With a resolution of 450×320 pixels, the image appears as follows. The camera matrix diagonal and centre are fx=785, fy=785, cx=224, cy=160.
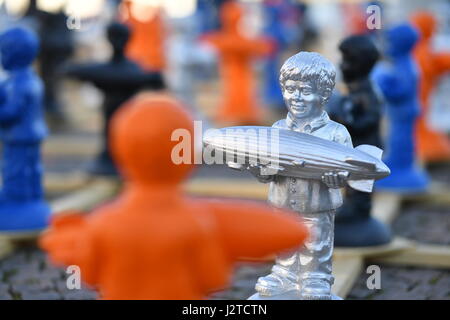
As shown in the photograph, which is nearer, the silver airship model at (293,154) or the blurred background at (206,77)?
the silver airship model at (293,154)

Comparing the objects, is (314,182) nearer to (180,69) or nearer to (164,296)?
(164,296)

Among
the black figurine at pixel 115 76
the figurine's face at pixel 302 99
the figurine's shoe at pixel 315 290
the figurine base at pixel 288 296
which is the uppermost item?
the black figurine at pixel 115 76

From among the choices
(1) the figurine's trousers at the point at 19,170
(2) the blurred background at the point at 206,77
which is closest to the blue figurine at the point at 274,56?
(2) the blurred background at the point at 206,77

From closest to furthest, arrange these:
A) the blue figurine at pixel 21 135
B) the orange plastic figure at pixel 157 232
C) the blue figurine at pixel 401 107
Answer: the orange plastic figure at pixel 157 232, the blue figurine at pixel 21 135, the blue figurine at pixel 401 107

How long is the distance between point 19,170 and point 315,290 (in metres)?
2.80

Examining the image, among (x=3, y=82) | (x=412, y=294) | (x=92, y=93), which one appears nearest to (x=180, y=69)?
(x=92, y=93)

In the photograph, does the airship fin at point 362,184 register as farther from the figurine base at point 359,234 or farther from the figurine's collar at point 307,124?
the figurine base at point 359,234

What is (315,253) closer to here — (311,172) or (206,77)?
(311,172)

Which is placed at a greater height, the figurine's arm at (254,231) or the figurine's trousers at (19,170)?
the figurine's trousers at (19,170)

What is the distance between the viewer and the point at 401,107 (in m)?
6.98

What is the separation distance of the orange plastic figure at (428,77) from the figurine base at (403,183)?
1163mm

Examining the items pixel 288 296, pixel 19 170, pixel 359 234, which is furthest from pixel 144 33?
pixel 288 296

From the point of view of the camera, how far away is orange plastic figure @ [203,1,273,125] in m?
10.7

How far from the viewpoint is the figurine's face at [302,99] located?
3.67 m
